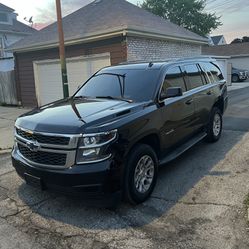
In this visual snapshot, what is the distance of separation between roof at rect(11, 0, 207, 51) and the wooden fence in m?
1.88

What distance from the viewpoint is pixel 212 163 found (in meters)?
5.75

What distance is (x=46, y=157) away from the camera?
3.85 metres

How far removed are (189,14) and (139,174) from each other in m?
41.7

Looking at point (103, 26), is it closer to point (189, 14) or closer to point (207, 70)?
point (207, 70)

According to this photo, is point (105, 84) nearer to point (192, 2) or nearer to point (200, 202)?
point (200, 202)

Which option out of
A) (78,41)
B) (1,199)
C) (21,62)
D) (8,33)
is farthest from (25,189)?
(8,33)

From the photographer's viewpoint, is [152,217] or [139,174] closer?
[152,217]

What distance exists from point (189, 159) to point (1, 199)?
335 cm

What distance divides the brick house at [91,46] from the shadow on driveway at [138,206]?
561 cm

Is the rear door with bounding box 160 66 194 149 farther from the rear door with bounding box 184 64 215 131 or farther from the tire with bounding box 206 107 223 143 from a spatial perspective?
the tire with bounding box 206 107 223 143

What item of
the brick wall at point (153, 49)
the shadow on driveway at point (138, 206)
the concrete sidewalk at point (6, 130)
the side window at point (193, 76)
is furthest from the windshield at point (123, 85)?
the brick wall at point (153, 49)

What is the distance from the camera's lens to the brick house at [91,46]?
11.6 m

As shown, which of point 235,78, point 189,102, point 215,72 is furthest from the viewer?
point 235,78

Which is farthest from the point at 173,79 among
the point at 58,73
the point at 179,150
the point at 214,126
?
the point at 58,73
